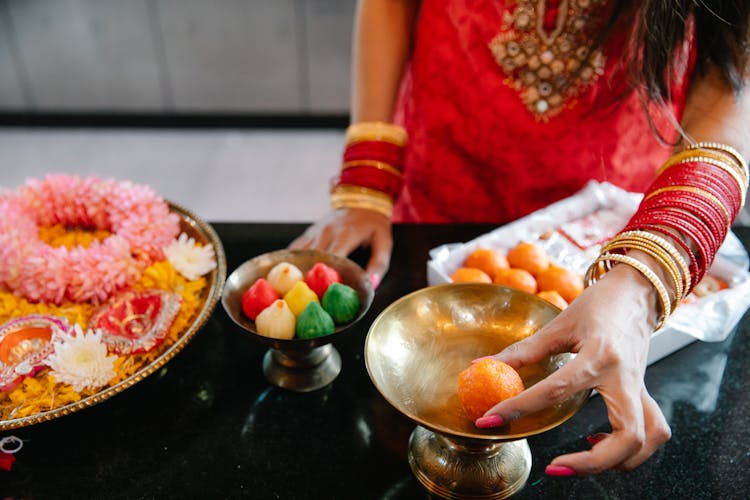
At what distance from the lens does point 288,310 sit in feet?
3.18

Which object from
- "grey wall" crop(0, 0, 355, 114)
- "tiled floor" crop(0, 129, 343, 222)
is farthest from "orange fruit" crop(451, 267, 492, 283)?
"grey wall" crop(0, 0, 355, 114)

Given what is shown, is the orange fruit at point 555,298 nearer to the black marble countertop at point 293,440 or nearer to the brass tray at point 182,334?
the black marble countertop at point 293,440

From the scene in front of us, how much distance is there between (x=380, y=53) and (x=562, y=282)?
0.76 m

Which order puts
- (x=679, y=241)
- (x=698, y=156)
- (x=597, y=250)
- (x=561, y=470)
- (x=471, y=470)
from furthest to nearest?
(x=597, y=250)
(x=698, y=156)
(x=679, y=241)
(x=471, y=470)
(x=561, y=470)

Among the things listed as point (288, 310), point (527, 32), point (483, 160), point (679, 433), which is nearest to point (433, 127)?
point (483, 160)

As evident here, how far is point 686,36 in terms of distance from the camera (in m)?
1.16

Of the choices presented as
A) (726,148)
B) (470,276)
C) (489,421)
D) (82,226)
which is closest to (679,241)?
(726,148)

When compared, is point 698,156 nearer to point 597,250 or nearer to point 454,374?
point 597,250

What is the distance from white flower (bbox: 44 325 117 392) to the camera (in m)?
0.93

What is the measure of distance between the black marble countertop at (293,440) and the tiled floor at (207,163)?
238 centimetres

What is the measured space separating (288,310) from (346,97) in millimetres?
3380

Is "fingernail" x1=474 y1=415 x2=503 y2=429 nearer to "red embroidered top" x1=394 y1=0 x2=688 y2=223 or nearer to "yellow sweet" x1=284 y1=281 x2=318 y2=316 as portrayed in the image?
"yellow sweet" x1=284 y1=281 x2=318 y2=316

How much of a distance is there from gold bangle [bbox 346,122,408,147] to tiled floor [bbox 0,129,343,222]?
1.93m

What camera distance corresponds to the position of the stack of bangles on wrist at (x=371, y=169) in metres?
1.41
